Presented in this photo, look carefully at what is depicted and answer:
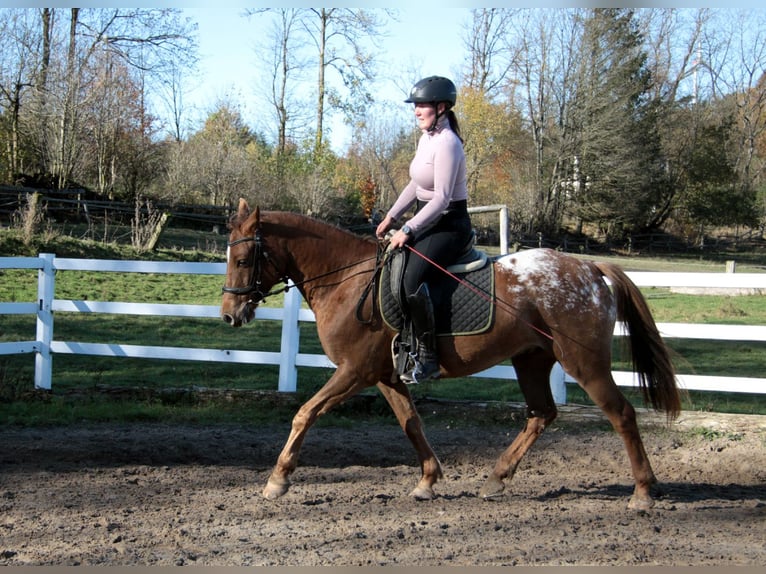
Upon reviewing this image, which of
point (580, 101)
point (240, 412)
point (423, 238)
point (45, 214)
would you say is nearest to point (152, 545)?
point (423, 238)

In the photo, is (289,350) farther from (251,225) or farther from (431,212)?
(431,212)

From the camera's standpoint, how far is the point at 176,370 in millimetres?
10742

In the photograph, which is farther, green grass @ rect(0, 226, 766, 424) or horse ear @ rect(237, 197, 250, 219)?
green grass @ rect(0, 226, 766, 424)

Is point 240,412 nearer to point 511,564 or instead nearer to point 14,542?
point 14,542

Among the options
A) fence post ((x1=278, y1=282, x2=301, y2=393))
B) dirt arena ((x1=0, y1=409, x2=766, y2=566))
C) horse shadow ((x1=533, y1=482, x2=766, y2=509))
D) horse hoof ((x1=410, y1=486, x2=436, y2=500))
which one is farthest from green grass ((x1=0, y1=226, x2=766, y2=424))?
horse hoof ((x1=410, y1=486, x2=436, y2=500))

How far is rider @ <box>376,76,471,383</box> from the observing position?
17.2 ft

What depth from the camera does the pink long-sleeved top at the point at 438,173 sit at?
5211mm

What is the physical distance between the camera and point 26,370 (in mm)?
9977

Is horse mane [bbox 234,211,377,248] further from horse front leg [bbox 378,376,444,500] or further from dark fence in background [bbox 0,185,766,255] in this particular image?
dark fence in background [bbox 0,185,766,255]

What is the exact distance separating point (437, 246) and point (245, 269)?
140 centimetres

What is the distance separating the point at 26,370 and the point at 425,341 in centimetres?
687

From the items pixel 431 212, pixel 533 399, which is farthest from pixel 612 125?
pixel 431 212

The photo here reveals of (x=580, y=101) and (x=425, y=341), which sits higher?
(x=580, y=101)

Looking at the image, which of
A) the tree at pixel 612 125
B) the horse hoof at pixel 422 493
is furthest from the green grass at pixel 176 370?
the tree at pixel 612 125
